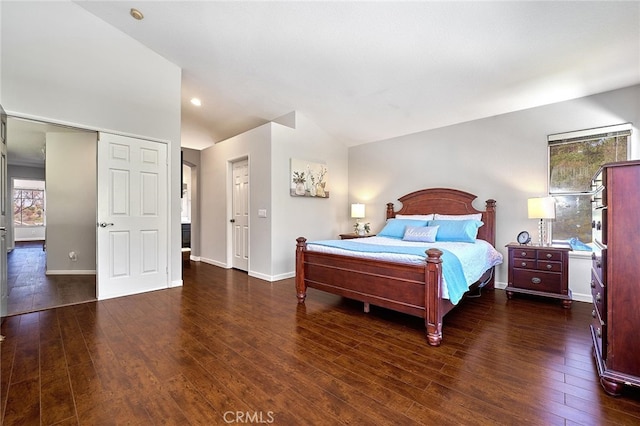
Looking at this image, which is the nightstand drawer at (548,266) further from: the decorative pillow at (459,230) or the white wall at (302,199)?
the white wall at (302,199)

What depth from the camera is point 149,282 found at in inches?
153

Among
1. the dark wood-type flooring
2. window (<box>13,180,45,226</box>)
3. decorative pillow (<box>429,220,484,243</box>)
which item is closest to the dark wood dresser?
decorative pillow (<box>429,220,484,243</box>)

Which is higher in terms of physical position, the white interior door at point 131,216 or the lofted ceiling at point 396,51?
the lofted ceiling at point 396,51

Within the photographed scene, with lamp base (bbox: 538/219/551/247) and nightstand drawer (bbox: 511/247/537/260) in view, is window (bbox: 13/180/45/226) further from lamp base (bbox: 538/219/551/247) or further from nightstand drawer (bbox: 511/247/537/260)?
lamp base (bbox: 538/219/551/247)

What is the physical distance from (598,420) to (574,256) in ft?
8.94

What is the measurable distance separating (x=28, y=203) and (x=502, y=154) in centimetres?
1402

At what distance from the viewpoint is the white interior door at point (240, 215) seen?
16.9ft

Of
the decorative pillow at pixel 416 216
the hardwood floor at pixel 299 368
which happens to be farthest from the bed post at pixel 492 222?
the hardwood floor at pixel 299 368

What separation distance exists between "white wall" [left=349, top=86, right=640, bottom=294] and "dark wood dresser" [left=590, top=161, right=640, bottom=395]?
2.36 meters

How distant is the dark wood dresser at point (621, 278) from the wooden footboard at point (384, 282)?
972 millimetres

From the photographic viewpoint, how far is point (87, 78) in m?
3.41

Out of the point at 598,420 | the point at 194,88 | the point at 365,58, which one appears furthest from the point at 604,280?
the point at 194,88

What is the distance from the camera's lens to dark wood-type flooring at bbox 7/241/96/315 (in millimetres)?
3240

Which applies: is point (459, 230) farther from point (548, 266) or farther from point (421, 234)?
point (548, 266)
